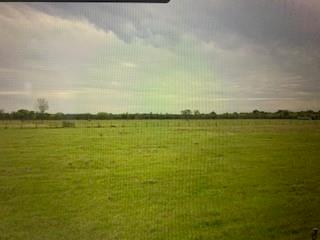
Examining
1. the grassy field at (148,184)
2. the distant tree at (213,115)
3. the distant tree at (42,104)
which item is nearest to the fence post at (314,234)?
the grassy field at (148,184)

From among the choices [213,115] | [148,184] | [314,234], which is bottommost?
[314,234]

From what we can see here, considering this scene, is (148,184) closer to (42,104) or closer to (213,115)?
(213,115)

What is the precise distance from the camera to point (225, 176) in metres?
2.29

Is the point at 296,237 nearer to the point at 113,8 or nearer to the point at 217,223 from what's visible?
the point at 217,223

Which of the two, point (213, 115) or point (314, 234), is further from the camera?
point (213, 115)

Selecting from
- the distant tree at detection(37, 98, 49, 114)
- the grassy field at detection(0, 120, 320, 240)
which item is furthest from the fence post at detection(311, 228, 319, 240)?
the distant tree at detection(37, 98, 49, 114)

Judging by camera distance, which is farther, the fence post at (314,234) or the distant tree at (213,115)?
the distant tree at (213,115)

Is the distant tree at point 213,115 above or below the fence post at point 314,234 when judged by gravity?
above

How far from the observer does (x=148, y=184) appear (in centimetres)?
222

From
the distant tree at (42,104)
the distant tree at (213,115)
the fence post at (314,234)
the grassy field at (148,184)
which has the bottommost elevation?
the fence post at (314,234)

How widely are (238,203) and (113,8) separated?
1260mm

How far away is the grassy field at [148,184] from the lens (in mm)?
2184

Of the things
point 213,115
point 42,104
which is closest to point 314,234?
point 213,115

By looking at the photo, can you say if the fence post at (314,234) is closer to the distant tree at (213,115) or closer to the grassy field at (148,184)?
the grassy field at (148,184)
